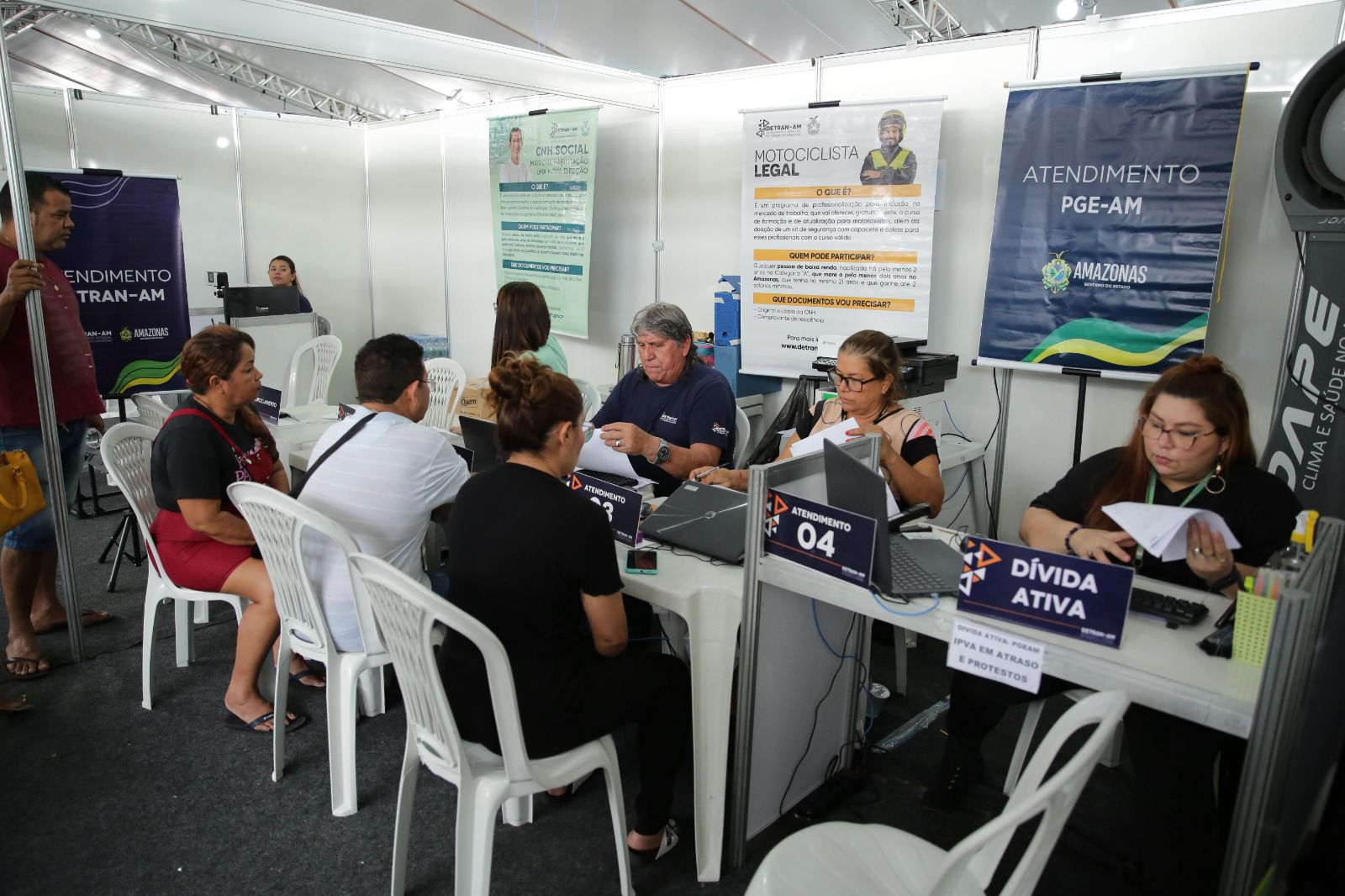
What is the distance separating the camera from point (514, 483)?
1664 millimetres

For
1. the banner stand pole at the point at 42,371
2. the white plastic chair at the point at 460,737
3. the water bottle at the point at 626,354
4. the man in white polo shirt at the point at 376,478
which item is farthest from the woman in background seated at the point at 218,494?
the water bottle at the point at 626,354

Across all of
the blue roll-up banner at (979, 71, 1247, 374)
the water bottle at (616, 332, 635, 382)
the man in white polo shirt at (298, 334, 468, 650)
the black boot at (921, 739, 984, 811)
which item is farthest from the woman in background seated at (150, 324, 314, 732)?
the blue roll-up banner at (979, 71, 1247, 374)

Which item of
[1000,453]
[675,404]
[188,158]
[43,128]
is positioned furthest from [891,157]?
[43,128]

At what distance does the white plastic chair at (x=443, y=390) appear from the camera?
4098mm

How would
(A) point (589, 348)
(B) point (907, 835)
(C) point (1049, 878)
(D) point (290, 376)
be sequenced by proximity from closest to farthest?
(B) point (907, 835) < (C) point (1049, 878) < (D) point (290, 376) < (A) point (589, 348)

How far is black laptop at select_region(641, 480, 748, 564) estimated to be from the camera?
2.05 m

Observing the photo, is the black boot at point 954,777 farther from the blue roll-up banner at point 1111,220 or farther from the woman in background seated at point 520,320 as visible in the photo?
the woman in background seated at point 520,320

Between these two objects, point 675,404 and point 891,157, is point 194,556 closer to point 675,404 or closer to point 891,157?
point 675,404

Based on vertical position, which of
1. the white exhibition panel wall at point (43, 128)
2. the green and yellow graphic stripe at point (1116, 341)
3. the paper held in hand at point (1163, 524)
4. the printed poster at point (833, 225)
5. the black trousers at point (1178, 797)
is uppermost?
the white exhibition panel wall at point (43, 128)

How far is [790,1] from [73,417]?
4165 millimetres

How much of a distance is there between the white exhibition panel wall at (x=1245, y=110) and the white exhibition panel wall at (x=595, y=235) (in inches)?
91.2

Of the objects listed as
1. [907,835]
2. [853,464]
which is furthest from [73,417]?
[907,835]

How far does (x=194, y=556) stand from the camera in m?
2.47

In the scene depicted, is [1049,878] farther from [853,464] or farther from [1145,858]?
[853,464]
